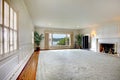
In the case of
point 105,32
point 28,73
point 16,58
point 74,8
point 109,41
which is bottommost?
point 28,73

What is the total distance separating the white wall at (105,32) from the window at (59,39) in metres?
2.81

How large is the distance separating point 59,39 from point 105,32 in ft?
19.2

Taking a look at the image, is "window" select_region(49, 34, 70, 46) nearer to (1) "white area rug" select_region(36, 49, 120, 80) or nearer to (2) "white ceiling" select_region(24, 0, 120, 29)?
(2) "white ceiling" select_region(24, 0, 120, 29)

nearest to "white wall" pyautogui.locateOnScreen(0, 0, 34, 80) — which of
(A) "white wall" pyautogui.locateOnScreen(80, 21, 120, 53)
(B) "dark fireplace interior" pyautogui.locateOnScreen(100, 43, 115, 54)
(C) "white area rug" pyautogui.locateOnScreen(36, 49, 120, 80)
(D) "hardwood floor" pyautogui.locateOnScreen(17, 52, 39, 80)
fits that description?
(D) "hardwood floor" pyautogui.locateOnScreen(17, 52, 39, 80)

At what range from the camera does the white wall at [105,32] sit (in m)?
7.47

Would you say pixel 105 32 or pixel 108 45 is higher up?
pixel 105 32

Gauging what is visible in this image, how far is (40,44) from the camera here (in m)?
12.0

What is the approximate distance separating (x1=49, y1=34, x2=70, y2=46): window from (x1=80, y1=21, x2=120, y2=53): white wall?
111 inches

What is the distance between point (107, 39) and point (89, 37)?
125 inches

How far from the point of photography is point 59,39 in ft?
43.3

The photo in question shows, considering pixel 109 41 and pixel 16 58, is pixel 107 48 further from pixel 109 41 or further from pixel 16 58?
pixel 16 58

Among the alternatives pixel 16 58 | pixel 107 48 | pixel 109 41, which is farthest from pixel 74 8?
pixel 107 48

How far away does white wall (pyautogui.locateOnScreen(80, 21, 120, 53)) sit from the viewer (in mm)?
7475

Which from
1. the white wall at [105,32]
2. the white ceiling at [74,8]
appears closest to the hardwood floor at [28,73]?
the white ceiling at [74,8]
